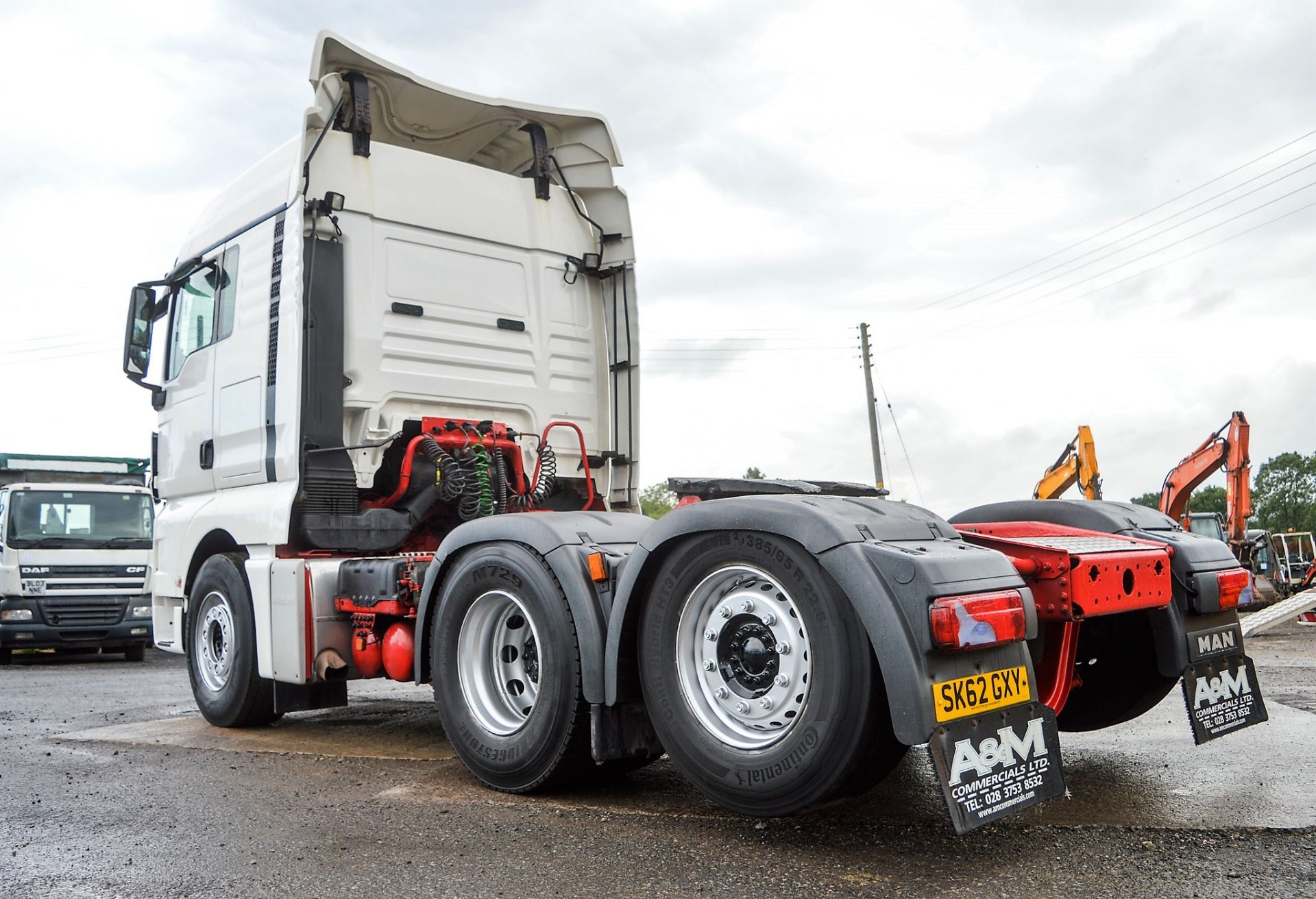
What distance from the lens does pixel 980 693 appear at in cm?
348

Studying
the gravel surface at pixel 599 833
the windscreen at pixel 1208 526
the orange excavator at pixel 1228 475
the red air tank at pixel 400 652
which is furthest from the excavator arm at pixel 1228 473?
the red air tank at pixel 400 652

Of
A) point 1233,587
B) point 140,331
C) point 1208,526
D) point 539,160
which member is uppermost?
point 539,160

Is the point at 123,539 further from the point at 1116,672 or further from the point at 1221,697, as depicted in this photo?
the point at 1221,697

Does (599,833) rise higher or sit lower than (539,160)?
lower

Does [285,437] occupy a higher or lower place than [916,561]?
higher

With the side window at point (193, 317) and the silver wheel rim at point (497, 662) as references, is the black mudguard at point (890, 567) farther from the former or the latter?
the side window at point (193, 317)

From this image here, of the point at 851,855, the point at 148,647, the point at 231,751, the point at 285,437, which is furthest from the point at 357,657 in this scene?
the point at 148,647

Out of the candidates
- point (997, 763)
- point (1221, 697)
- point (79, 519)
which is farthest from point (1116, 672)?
point (79, 519)

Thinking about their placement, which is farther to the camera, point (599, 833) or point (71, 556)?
point (71, 556)

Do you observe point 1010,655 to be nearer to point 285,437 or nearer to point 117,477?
point 285,437

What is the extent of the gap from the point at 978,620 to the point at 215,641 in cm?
525

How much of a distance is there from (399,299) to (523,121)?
1.57 m

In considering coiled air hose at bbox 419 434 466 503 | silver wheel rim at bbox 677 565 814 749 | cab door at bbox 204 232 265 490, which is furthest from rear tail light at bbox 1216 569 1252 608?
cab door at bbox 204 232 265 490

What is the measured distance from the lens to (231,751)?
5980mm
